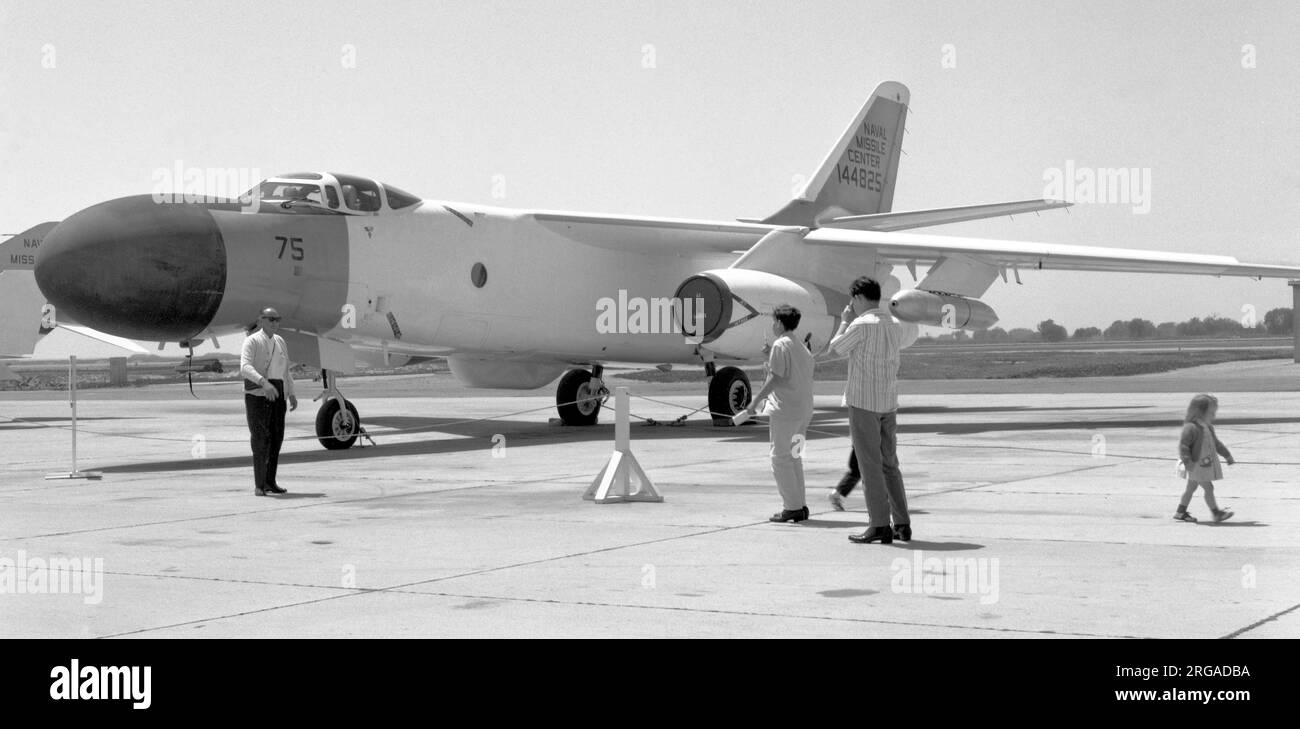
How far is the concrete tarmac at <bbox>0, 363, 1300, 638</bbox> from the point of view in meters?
5.89

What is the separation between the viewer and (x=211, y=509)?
10539 mm

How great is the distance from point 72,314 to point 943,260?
1186 cm

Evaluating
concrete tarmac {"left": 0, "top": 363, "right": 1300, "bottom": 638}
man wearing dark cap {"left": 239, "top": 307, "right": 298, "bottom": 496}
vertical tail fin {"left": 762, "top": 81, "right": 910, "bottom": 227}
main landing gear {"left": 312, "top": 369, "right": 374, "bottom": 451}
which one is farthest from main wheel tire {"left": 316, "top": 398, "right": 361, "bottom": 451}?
vertical tail fin {"left": 762, "top": 81, "right": 910, "bottom": 227}

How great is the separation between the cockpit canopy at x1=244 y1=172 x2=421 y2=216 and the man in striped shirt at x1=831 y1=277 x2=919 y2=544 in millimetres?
8710

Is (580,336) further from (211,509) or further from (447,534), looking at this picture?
(447,534)

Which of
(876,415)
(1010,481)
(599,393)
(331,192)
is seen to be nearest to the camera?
(876,415)

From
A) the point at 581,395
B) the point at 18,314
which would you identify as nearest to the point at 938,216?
the point at 581,395

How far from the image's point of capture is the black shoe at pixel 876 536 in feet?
27.2

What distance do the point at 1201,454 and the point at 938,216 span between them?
12.5 m

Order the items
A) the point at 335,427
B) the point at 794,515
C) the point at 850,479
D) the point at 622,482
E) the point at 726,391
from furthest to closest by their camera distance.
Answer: the point at 726,391 < the point at 335,427 < the point at 622,482 < the point at 850,479 < the point at 794,515

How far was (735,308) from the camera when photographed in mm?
19359

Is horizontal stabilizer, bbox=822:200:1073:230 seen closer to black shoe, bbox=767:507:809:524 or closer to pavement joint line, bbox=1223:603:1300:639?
black shoe, bbox=767:507:809:524

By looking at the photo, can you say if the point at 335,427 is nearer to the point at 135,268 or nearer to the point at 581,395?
the point at 135,268
